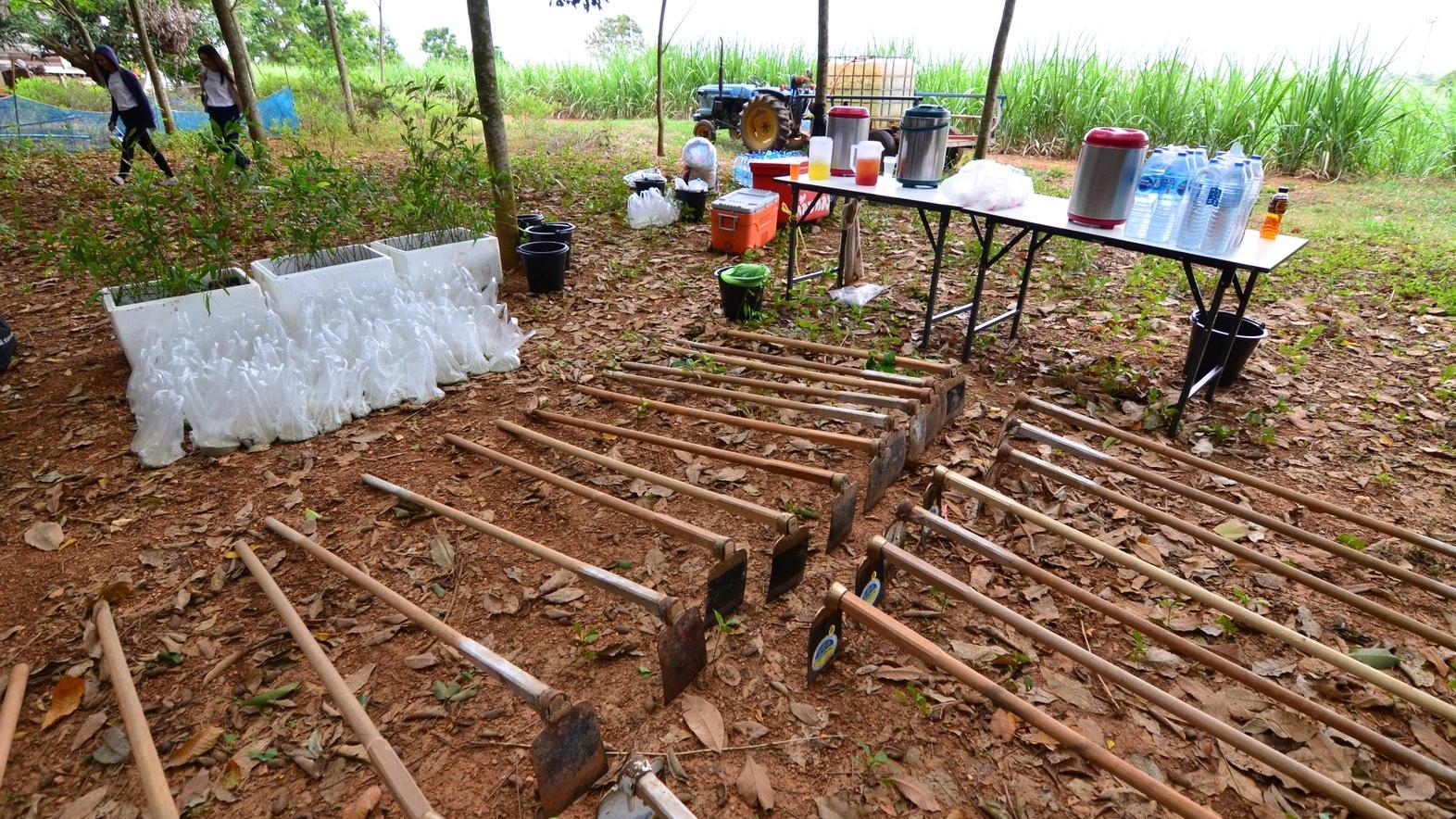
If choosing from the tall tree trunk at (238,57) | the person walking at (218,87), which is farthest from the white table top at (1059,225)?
the person walking at (218,87)

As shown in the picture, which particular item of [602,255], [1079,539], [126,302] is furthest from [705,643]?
[602,255]

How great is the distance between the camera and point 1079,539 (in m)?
2.38

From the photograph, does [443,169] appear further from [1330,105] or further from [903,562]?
[1330,105]

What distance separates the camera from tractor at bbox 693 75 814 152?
9.38 metres

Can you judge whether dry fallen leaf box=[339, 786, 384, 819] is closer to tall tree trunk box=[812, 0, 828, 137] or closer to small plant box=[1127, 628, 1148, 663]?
small plant box=[1127, 628, 1148, 663]

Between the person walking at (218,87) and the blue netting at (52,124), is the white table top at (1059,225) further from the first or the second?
Answer: the blue netting at (52,124)

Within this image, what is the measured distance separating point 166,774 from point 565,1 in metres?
7.61

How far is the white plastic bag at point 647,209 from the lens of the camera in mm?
7059

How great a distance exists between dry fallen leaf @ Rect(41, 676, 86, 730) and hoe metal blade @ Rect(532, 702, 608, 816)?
1611mm

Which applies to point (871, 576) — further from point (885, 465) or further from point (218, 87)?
point (218, 87)

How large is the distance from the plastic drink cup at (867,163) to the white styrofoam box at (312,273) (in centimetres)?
321

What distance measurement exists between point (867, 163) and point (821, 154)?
0.42 m

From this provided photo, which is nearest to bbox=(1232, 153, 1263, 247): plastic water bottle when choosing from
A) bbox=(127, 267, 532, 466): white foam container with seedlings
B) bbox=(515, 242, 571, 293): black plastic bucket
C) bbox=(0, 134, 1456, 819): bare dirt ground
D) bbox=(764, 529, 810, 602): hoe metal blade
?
bbox=(0, 134, 1456, 819): bare dirt ground

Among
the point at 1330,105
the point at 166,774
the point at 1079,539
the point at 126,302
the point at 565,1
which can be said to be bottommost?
the point at 166,774
